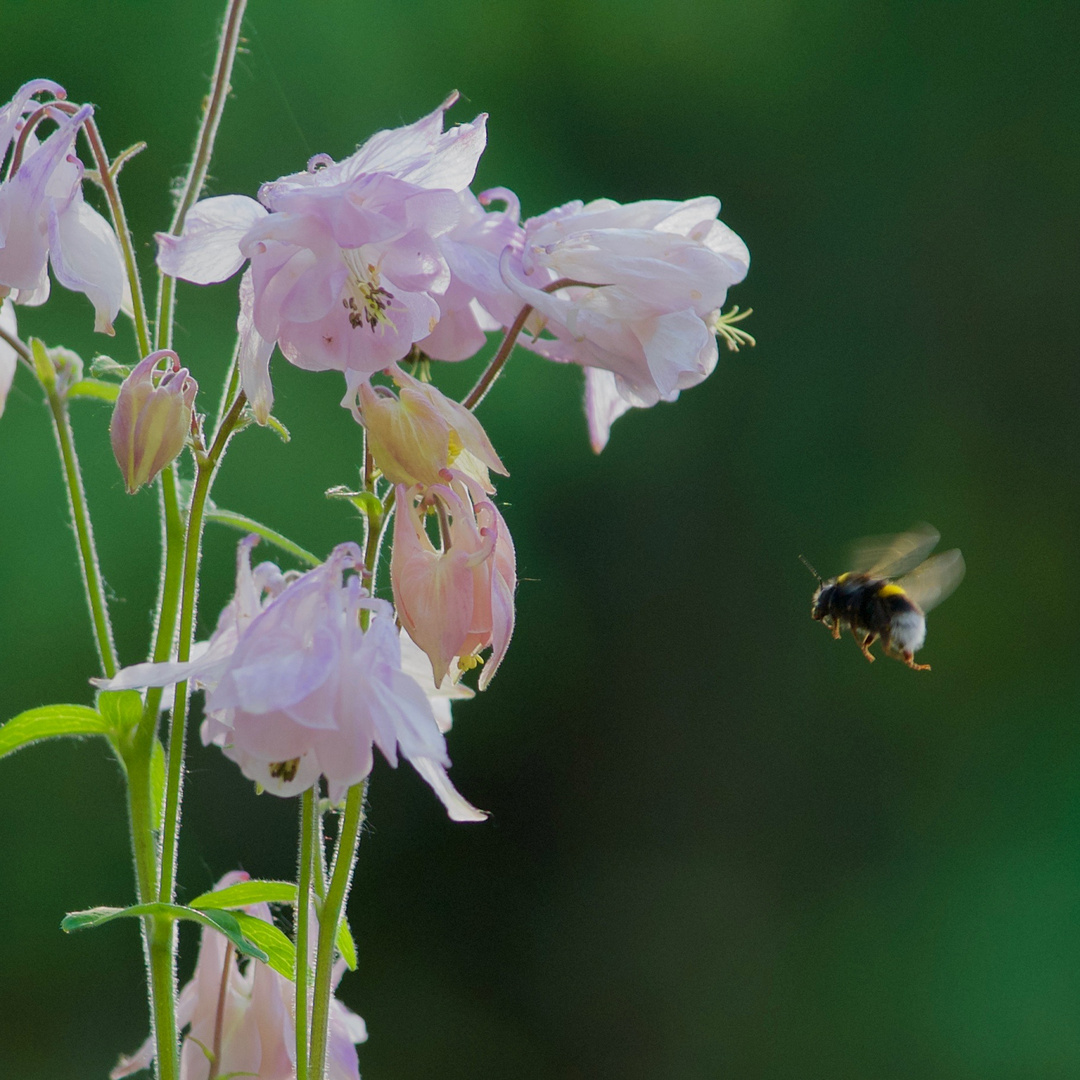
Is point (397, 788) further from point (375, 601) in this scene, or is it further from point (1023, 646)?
point (375, 601)

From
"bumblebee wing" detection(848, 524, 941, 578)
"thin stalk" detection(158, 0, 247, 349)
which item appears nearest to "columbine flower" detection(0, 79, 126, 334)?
"thin stalk" detection(158, 0, 247, 349)

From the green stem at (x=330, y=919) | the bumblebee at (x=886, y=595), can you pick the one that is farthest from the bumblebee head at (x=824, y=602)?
the green stem at (x=330, y=919)

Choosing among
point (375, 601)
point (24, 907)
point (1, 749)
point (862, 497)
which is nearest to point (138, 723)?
point (1, 749)

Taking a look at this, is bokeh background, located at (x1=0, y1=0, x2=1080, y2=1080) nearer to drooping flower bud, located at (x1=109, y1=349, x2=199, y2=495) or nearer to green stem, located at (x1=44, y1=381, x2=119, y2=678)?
green stem, located at (x1=44, y1=381, x2=119, y2=678)

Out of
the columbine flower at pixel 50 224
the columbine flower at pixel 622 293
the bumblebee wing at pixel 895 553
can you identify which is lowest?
the bumblebee wing at pixel 895 553

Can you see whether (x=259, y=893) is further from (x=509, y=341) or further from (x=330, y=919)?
(x=509, y=341)

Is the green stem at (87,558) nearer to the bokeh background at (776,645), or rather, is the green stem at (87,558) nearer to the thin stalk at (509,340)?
the thin stalk at (509,340)
